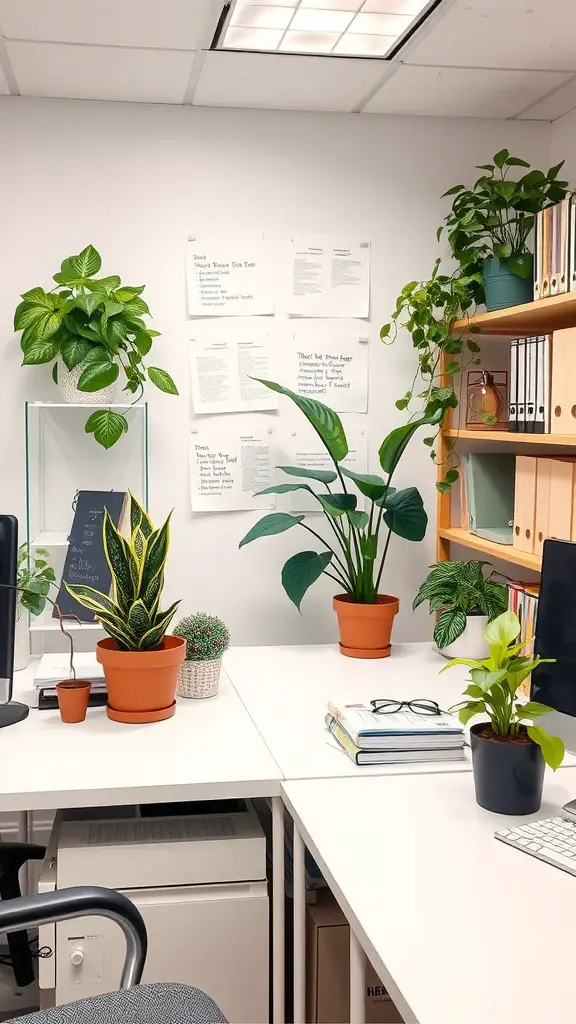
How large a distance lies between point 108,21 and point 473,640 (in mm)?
1841

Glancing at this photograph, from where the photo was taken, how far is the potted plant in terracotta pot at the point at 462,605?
8.61ft

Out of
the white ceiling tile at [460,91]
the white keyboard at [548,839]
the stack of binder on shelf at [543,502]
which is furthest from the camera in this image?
the white ceiling tile at [460,91]

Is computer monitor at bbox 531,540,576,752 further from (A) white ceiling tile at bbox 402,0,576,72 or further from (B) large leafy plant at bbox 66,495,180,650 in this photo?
(A) white ceiling tile at bbox 402,0,576,72

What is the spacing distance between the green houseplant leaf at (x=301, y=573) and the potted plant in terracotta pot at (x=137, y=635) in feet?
2.00

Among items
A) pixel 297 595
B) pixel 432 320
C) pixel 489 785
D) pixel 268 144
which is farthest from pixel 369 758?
pixel 268 144

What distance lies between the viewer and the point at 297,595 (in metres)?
2.77

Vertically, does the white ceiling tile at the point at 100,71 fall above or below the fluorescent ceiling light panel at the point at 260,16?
below

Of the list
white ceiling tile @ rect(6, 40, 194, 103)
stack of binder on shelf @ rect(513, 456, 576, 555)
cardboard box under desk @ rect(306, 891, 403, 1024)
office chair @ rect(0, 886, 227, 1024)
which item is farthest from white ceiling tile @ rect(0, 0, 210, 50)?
cardboard box under desk @ rect(306, 891, 403, 1024)

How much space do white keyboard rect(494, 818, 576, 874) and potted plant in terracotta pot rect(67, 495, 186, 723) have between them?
0.87m

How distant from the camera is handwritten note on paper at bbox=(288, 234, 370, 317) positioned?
3027 millimetres

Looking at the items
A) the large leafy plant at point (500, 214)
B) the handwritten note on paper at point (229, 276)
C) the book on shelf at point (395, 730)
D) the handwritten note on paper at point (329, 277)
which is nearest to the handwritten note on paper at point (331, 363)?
the handwritten note on paper at point (329, 277)

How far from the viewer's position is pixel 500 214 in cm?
287

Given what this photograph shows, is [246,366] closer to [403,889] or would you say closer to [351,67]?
[351,67]

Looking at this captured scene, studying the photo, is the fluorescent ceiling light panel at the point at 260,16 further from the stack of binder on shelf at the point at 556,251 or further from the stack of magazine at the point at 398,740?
the stack of magazine at the point at 398,740
